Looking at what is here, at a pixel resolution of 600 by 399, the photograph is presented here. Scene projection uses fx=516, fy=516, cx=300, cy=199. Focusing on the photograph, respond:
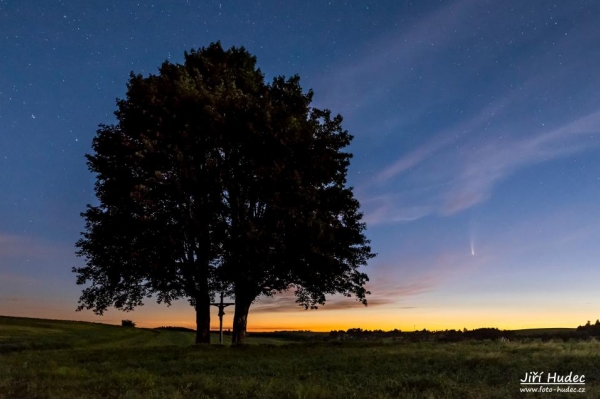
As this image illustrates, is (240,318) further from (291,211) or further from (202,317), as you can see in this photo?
(291,211)

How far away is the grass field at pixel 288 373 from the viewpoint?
1366 centimetres

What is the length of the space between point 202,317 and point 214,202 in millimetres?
7851

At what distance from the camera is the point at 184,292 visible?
33.5 metres

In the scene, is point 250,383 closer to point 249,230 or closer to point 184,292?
point 249,230

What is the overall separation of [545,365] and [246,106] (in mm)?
21004

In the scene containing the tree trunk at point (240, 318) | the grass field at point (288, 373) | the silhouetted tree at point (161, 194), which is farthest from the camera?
the tree trunk at point (240, 318)

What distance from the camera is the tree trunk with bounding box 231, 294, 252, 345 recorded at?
3294 cm

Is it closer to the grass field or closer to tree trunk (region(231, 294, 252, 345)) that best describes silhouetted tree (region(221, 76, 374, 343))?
tree trunk (region(231, 294, 252, 345))

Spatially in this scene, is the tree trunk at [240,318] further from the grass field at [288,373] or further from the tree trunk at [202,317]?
the grass field at [288,373]

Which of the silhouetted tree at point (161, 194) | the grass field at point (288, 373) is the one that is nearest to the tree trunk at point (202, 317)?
the silhouetted tree at point (161, 194)

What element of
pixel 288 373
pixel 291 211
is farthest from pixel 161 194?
pixel 288 373

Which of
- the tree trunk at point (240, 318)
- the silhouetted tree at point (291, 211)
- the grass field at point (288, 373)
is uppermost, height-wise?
the silhouetted tree at point (291, 211)

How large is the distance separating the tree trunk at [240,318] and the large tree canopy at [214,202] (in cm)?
9

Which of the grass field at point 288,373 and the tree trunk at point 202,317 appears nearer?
the grass field at point 288,373
